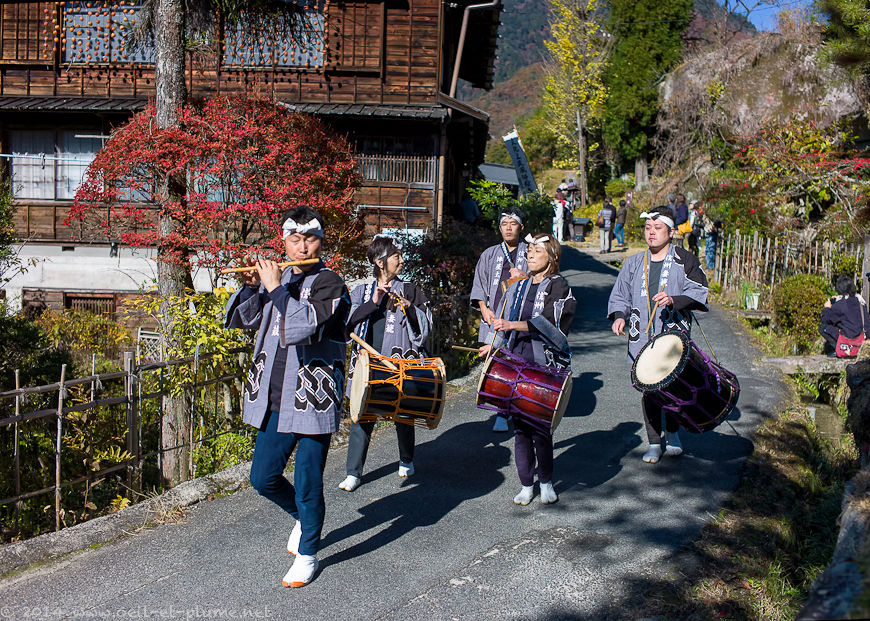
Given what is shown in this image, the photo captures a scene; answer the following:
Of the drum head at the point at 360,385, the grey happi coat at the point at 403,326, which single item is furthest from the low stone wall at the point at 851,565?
the grey happi coat at the point at 403,326

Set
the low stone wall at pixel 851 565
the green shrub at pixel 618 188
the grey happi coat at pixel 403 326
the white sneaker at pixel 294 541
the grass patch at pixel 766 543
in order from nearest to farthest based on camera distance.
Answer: the low stone wall at pixel 851 565 < the grass patch at pixel 766 543 < the white sneaker at pixel 294 541 < the grey happi coat at pixel 403 326 < the green shrub at pixel 618 188

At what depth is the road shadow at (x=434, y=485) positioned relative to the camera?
4691mm

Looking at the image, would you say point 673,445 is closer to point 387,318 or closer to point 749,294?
point 387,318

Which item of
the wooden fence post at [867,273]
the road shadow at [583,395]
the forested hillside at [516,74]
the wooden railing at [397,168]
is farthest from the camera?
the forested hillside at [516,74]

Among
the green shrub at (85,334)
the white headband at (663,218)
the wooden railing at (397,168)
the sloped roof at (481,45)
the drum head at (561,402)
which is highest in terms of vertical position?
the sloped roof at (481,45)

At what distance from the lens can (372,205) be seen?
1482 centimetres

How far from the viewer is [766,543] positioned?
179 inches

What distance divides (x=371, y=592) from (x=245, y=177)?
5021 mm

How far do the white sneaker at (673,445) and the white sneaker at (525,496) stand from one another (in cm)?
159

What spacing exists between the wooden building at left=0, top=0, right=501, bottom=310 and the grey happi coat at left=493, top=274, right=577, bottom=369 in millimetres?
8906

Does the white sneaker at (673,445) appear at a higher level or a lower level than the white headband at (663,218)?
lower

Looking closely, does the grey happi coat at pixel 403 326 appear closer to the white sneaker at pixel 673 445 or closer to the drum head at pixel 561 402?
the drum head at pixel 561 402

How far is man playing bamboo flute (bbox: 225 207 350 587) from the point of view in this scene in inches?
154

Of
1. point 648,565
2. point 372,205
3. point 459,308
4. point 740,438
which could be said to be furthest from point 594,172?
point 648,565
